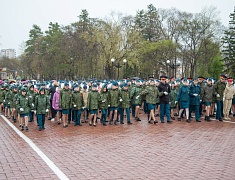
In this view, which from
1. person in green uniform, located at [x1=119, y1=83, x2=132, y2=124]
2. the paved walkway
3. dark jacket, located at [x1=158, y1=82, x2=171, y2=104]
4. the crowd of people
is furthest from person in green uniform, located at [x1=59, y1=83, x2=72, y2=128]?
dark jacket, located at [x1=158, y1=82, x2=171, y2=104]

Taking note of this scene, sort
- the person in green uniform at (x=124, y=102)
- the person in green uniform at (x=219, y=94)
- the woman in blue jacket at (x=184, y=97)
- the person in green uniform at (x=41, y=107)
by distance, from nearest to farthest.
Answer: the person in green uniform at (x=41, y=107) < the person in green uniform at (x=124, y=102) < the woman in blue jacket at (x=184, y=97) < the person in green uniform at (x=219, y=94)

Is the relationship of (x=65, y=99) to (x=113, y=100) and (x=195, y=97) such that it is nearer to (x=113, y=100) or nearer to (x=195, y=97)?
(x=113, y=100)

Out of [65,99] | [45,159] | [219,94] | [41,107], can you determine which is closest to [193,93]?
[219,94]

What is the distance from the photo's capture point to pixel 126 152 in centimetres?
830

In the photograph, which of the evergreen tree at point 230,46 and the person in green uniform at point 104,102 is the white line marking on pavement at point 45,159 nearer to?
the person in green uniform at point 104,102

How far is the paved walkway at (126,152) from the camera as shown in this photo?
6.50m

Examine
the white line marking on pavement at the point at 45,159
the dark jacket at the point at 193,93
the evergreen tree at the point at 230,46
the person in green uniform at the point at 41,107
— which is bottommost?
the white line marking on pavement at the point at 45,159

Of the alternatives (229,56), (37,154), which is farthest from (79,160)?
(229,56)

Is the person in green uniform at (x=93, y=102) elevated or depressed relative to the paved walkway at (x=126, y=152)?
elevated

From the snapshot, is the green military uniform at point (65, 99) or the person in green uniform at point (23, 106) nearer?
the person in green uniform at point (23, 106)

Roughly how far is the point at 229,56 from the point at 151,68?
12.0 metres

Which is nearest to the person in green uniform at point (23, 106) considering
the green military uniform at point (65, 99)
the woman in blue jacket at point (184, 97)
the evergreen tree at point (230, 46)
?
the green military uniform at point (65, 99)

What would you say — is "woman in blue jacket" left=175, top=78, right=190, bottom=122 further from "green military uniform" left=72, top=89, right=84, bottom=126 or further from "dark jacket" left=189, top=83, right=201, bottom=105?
"green military uniform" left=72, top=89, right=84, bottom=126

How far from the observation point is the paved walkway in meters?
6.50
